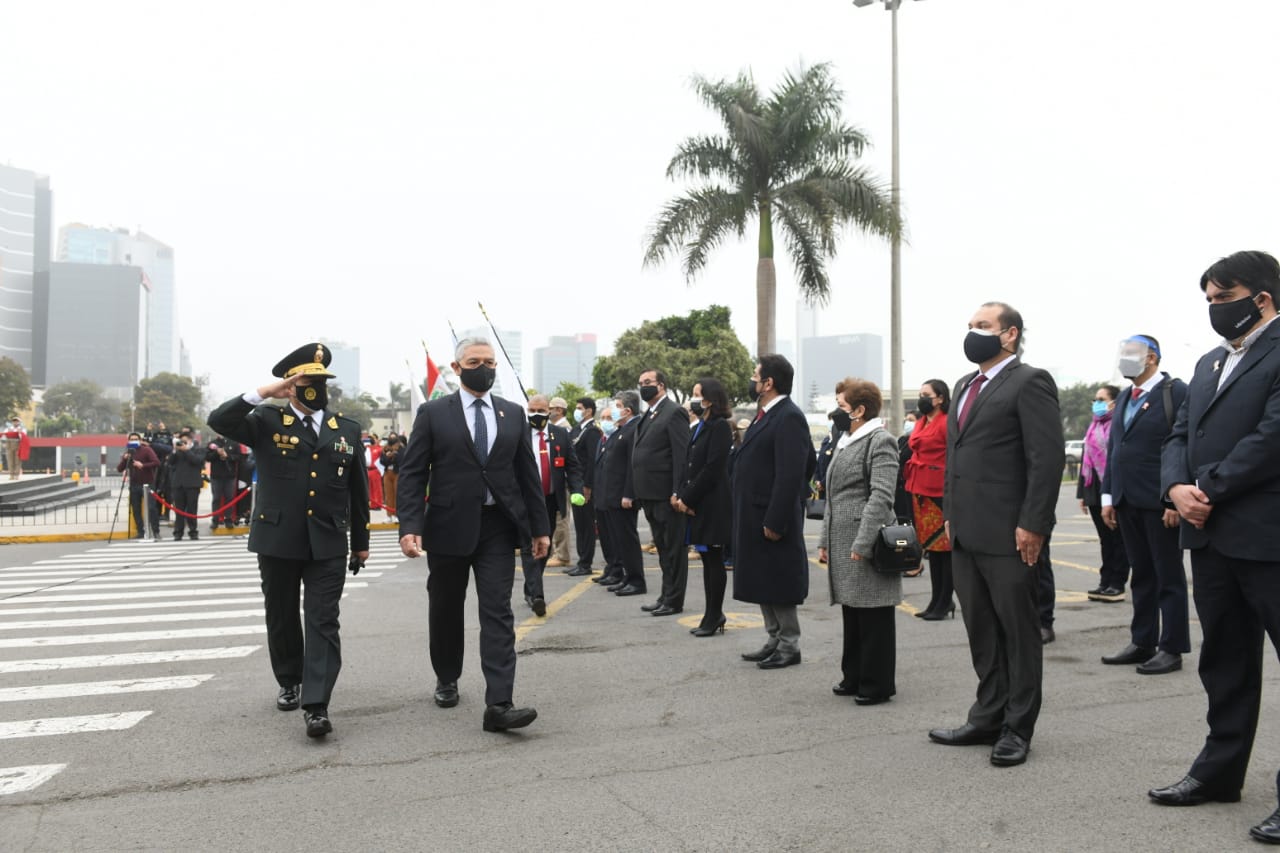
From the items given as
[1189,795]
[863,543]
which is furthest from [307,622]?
[1189,795]

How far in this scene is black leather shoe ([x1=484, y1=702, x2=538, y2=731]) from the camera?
17.5ft

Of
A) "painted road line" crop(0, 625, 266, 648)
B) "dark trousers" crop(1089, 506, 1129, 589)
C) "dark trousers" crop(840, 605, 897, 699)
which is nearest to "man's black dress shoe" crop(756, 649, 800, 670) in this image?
"dark trousers" crop(840, 605, 897, 699)

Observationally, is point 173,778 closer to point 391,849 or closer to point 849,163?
point 391,849

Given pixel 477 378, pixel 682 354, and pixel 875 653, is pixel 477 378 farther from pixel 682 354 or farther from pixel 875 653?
pixel 682 354

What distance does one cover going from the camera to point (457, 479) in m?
5.68

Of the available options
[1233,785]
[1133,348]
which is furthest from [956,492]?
[1133,348]

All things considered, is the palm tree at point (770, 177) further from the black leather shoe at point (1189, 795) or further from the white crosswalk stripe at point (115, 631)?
the black leather shoe at point (1189, 795)

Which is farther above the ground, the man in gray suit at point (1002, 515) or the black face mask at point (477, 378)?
the black face mask at point (477, 378)

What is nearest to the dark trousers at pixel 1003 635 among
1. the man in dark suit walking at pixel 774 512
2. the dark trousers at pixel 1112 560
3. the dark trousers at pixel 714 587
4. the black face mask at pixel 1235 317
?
the black face mask at pixel 1235 317

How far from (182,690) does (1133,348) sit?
688 cm

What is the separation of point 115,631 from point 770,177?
18127 millimetres

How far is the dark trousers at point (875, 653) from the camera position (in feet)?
19.3

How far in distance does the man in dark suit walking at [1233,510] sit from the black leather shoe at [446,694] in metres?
3.74

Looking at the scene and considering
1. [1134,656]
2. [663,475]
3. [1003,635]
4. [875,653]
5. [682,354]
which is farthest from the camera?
[682,354]
